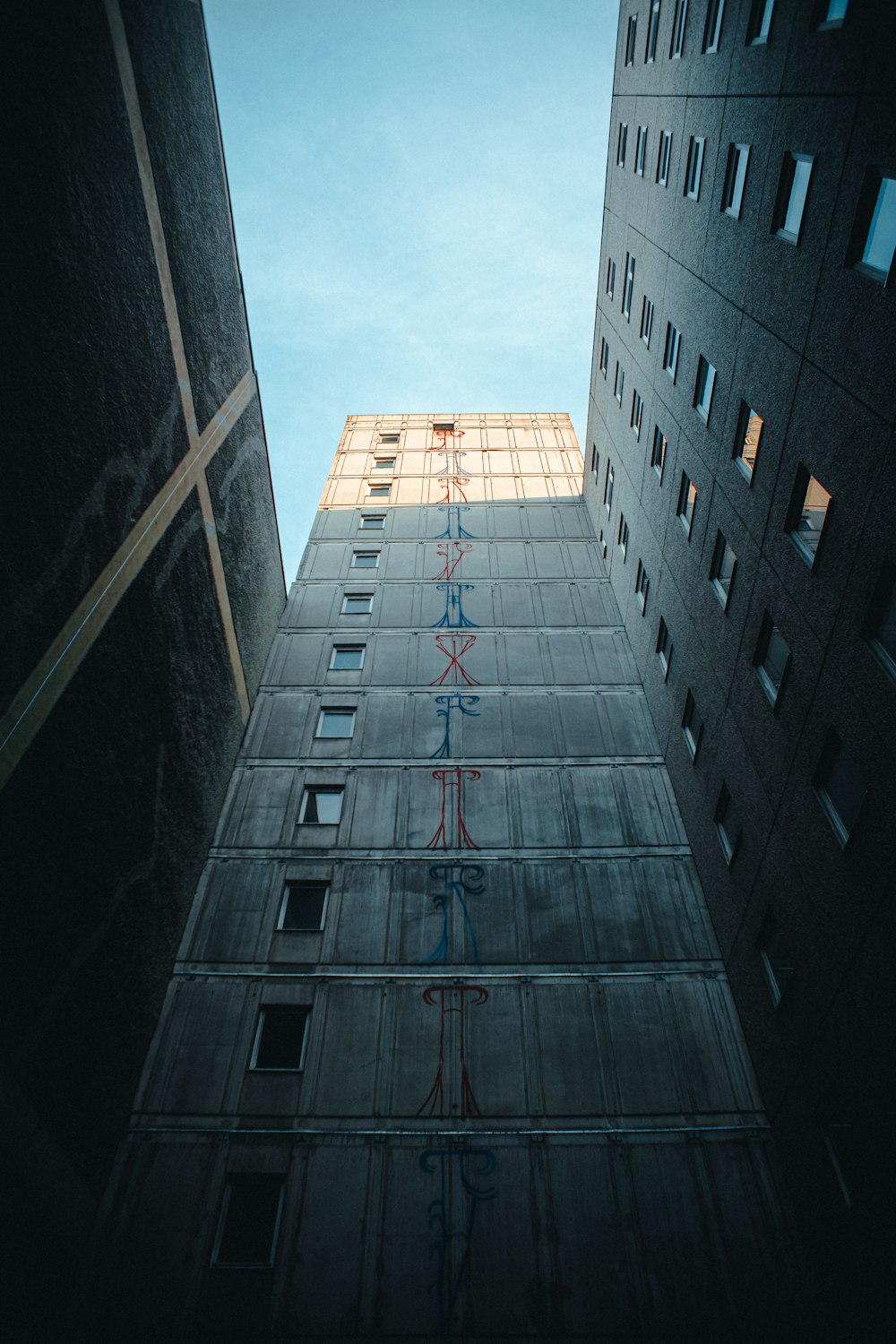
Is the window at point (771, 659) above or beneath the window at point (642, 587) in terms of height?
beneath

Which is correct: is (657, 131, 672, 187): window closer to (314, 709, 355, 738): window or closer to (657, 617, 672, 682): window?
(657, 617, 672, 682): window

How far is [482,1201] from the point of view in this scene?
36.6ft

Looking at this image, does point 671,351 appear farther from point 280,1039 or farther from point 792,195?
point 280,1039

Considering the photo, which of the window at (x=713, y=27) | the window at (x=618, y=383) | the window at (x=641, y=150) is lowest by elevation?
the window at (x=713, y=27)

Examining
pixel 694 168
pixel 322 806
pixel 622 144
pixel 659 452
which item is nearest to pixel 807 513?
pixel 659 452

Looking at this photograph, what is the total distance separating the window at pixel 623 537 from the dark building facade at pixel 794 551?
403 cm

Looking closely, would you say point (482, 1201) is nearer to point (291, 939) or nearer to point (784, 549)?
point (291, 939)

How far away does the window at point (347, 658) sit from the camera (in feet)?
69.5

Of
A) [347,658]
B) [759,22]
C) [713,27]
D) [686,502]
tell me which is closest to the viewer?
[759,22]

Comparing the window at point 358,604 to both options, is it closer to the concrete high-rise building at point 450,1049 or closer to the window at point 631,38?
the concrete high-rise building at point 450,1049

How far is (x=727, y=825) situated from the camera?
562 inches

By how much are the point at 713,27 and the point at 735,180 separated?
3.69 m

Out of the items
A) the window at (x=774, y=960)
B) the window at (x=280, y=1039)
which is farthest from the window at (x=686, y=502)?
the window at (x=280, y=1039)

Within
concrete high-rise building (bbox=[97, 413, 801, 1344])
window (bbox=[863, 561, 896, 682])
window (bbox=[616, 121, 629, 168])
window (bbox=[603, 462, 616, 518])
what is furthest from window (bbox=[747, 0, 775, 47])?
concrete high-rise building (bbox=[97, 413, 801, 1344])
